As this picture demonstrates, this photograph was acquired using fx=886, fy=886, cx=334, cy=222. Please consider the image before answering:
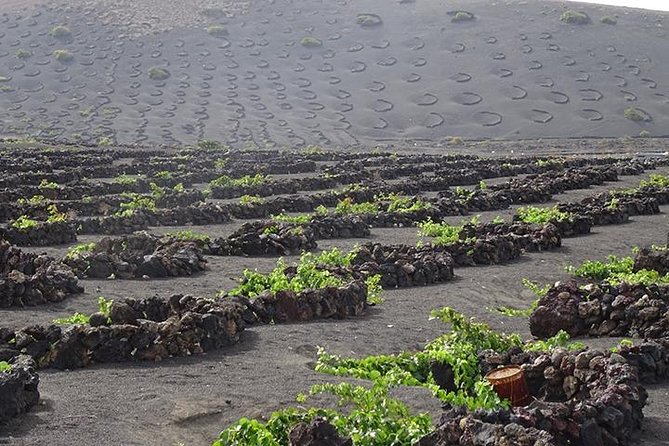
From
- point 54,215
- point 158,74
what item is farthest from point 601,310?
point 158,74

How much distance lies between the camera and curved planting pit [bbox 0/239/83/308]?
513 inches

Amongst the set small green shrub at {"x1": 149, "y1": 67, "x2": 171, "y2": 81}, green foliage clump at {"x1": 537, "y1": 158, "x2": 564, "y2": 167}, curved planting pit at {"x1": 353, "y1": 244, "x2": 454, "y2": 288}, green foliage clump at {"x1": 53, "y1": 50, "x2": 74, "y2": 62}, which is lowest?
green foliage clump at {"x1": 53, "y1": 50, "x2": 74, "y2": 62}

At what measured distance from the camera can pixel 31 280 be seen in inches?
525

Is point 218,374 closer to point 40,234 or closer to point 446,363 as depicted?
point 446,363

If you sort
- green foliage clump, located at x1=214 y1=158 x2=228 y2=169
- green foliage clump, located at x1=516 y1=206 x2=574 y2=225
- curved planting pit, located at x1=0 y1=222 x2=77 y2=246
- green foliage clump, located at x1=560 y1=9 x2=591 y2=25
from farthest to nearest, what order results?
green foliage clump, located at x1=560 y1=9 x2=591 y2=25
green foliage clump, located at x1=214 y1=158 x2=228 y2=169
green foliage clump, located at x1=516 y1=206 x2=574 y2=225
curved planting pit, located at x1=0 y1=222 x2=77 y2=246

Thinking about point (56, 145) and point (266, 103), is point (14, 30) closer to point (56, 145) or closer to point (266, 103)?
point (266, 103)

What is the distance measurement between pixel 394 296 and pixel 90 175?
84.0 feet

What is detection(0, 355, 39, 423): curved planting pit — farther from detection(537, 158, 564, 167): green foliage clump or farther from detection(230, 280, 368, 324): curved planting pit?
detection(537, 158, 564, 167): green foliage clump

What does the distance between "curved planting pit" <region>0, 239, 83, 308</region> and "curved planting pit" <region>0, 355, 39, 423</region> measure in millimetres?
4723

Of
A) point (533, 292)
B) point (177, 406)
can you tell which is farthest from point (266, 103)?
point (177, 406)

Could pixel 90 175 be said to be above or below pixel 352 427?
below

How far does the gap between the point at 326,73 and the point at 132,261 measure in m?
76.4

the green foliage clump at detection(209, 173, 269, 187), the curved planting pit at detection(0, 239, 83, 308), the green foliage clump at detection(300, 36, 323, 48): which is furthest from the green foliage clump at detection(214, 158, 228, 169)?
the green foliage clump at detection(300, 36, 323, 48)

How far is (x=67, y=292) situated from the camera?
13.9 meters
